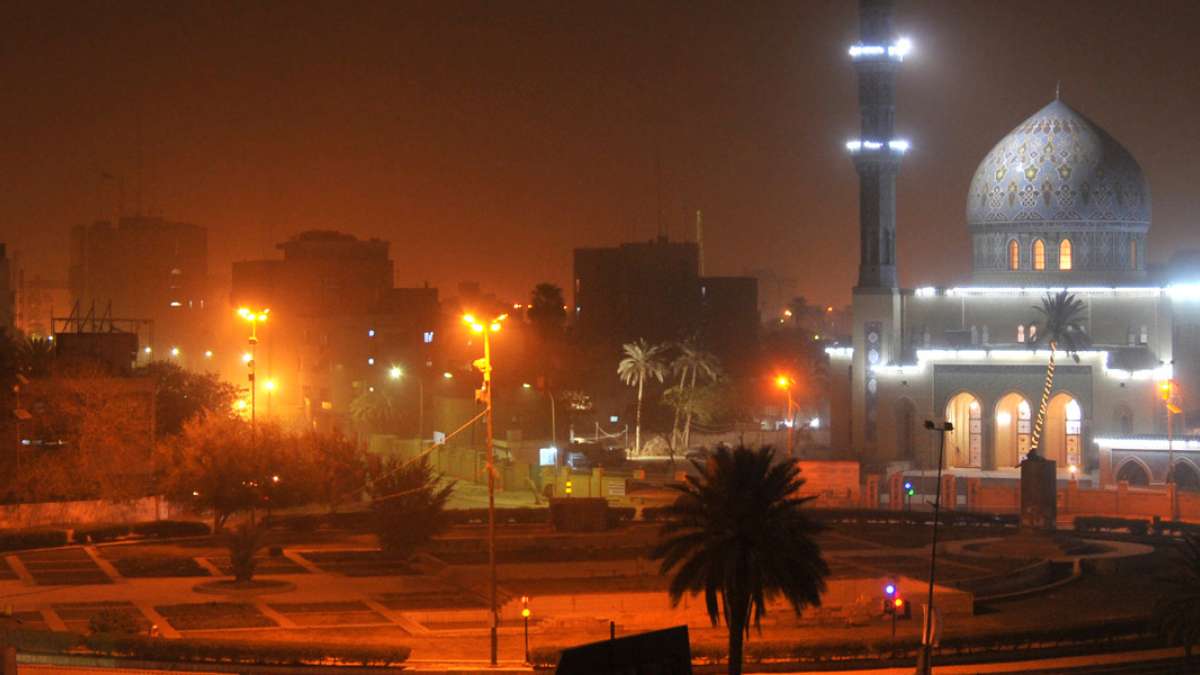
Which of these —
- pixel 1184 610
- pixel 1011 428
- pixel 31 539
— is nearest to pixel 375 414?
pixel 1011 428

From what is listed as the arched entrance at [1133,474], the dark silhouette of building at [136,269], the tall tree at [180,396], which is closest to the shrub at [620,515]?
the tall tree at [180,396]

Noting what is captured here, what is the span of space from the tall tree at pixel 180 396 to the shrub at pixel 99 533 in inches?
472

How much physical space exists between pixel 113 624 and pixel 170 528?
17677mm

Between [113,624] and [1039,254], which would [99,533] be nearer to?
[113,624]

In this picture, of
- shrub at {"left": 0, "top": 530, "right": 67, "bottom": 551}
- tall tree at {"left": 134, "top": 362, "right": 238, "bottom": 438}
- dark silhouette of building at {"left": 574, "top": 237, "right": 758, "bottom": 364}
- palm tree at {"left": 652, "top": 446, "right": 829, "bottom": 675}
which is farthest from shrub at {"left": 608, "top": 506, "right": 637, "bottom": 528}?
dark silhouette of building at {"left": 574, "top": 237, "right": 758, "bottom": 364}

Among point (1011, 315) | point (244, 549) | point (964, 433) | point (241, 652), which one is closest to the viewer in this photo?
point (241, 652)

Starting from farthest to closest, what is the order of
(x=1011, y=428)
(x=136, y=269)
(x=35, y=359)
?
(x=136, y=269) → (x=1011, y=428) → (x=35, y=359)

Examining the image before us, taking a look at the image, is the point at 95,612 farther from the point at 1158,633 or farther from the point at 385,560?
the point at 1158,633

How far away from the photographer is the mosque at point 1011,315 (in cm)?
6894

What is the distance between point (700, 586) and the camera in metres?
33.7

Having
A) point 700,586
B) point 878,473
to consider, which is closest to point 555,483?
point 878,473

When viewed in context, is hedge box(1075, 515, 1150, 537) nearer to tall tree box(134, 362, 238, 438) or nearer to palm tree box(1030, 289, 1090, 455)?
palm tree box(1030, 289, 1090, 455)

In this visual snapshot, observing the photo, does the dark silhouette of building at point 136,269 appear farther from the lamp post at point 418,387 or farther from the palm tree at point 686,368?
the palm tree at point 686,368

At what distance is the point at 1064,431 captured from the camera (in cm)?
6925
